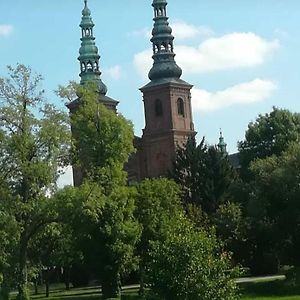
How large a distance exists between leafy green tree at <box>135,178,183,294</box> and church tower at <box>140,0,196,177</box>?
41.8 metres

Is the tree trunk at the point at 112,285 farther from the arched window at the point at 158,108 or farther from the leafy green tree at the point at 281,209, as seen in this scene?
the arched window at the point at 158,108

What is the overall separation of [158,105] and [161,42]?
26.6 ft

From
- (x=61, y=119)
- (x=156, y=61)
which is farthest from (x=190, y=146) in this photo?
(x=61, y=119)

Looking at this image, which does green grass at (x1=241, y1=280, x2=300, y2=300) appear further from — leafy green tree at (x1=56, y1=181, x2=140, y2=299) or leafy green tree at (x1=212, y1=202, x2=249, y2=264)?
leafy green tree at (x1=212, y1=202, x2=249, y2=264)

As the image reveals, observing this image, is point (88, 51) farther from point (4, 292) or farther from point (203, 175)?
point (4, 292)

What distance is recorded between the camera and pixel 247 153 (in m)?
79.9

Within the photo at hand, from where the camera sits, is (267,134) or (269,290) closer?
(269,290)

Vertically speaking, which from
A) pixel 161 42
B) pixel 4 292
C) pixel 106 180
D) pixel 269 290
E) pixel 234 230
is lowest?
pixel 269 290

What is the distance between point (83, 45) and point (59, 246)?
50371 mm

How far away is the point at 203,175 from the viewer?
238ft

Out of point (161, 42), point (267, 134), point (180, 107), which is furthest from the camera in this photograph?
point (180, 107)

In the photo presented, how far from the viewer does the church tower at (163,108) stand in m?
97.0

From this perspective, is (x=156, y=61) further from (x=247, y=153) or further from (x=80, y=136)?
(x=80, y=136)

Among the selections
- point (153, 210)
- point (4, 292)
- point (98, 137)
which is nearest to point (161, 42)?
point (153, 210)
